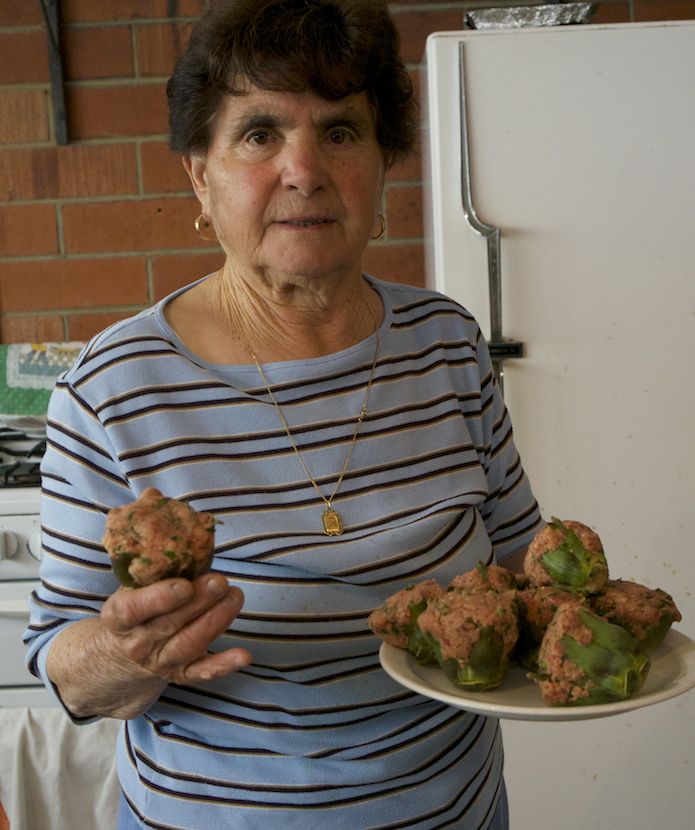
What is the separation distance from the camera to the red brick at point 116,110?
2.17 metres

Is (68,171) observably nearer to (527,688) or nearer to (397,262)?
(397,262)

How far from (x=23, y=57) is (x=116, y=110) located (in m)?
0.22

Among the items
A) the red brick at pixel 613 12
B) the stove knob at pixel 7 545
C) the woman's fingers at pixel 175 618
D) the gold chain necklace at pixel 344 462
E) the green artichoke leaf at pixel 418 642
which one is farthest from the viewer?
the red brick at pixel 613 12

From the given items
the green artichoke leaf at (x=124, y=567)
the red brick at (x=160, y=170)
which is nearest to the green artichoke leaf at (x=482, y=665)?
the green artichoke leaf at (x=124, y=567)

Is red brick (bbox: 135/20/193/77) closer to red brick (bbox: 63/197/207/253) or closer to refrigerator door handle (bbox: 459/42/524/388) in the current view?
red brick (bbox: 63/197/207/253)

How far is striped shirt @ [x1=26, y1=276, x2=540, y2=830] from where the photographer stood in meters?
0.93

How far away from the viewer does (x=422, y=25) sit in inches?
84.9

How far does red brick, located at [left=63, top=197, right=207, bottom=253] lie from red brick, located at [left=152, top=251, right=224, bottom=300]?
24mm

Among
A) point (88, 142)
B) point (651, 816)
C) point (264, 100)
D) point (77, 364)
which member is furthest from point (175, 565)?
point (88, 142)

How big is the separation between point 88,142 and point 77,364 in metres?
1.33

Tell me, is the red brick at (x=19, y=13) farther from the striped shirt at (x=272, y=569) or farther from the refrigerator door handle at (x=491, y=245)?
the striped shirt at (x=272, y=569)

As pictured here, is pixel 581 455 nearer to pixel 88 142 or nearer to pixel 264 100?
pixel 264 100

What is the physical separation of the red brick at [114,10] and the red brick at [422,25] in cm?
43

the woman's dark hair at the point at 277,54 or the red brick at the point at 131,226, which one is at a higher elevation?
the woman's dark hair at the point at 277,54
